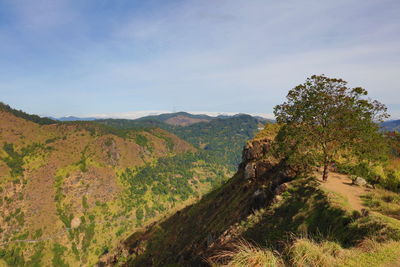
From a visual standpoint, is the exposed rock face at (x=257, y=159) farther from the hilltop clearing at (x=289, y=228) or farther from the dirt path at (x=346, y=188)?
the dirt path at (x=346, y=188)

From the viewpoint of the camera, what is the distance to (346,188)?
18.2 meters

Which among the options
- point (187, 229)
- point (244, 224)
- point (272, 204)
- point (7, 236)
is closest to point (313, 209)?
point (272, 204)

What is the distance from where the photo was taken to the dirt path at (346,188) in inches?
602

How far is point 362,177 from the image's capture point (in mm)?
20031

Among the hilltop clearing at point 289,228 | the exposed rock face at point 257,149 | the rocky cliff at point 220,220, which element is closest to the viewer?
the hilltop clearing at point 289,228

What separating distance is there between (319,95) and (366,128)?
409cm

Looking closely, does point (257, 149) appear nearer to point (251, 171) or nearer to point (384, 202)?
point (251, 171)

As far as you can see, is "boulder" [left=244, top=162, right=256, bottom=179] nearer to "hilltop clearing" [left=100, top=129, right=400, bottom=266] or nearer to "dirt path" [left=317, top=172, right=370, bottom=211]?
"hilltop clearing" [left=100, top=129, right=400, bottom=266]

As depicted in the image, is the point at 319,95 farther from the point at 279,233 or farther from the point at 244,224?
the point at 244,224

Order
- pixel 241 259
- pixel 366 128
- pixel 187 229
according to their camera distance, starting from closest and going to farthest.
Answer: pixel 241 259, pixel 366 128, pixel 187 229

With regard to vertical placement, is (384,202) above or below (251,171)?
above

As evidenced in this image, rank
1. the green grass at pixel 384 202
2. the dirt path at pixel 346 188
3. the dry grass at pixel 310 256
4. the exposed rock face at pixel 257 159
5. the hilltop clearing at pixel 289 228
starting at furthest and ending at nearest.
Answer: the exposed rock face at pixel 257 159 < the dirt path at pixel 346 188 < the green grass at pixel 384 202 < the hilltop clearing at pixel 289 228 < the dry grass at pixel 310 256

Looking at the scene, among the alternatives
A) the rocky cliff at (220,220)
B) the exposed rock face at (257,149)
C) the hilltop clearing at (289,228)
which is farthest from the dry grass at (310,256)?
the exposed rock face at (257,149)

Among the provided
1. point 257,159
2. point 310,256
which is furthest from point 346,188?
point 257,159
